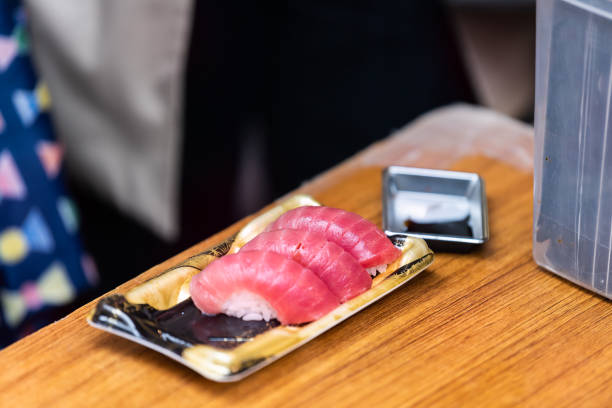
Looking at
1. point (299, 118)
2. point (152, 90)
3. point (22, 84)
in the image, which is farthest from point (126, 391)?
point (299, 118)

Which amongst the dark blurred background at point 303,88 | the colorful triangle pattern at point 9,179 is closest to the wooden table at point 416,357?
the colorful triangle pattern at point 9,179

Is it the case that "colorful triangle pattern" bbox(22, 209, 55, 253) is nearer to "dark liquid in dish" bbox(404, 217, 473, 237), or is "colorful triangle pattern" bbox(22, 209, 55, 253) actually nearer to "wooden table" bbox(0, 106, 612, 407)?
"wooden table" bbox(0, 106, 612, 407)

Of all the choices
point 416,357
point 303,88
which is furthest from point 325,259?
point 303,88

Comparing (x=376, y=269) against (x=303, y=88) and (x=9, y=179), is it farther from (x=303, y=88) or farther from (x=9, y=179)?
(x=303, y=88)

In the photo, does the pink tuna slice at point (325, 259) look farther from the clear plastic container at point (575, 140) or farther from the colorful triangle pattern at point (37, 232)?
the colorful triangle pattern at point (37, 232)

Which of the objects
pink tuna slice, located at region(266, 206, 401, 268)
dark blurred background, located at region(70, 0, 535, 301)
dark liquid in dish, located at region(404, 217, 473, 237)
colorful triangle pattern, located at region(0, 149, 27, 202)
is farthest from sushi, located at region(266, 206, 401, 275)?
dark blurred background, located at region(70, 0, 535, 301)

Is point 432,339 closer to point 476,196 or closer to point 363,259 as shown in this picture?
point 363,259

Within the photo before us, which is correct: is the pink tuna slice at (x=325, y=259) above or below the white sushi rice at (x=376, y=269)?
above
